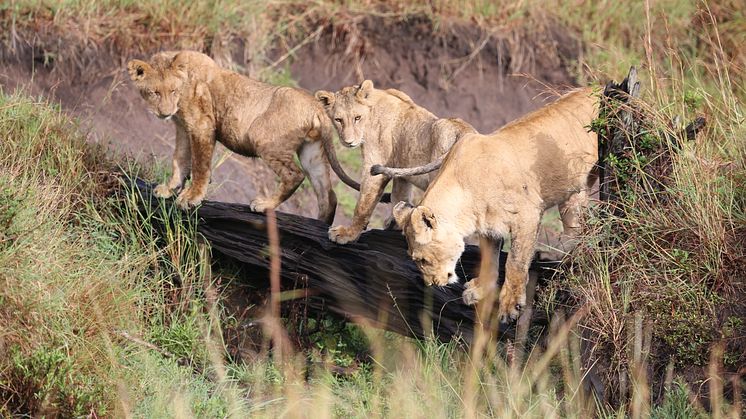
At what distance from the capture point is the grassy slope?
234 inches

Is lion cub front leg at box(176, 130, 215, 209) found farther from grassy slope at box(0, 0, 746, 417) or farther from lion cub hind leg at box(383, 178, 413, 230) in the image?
lion cub hind leg at box(383, 178, 413, 230)

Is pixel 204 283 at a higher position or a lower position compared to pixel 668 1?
lower

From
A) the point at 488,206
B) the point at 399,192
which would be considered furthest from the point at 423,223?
the point at 399,192

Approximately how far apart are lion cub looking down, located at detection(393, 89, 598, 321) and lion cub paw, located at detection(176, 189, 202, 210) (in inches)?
80.9

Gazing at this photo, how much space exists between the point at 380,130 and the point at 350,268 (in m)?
0.93

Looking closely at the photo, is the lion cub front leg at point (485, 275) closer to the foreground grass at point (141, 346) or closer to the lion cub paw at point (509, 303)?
the lion cub paw at point (509, 303)

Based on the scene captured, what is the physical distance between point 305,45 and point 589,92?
18.9 feet

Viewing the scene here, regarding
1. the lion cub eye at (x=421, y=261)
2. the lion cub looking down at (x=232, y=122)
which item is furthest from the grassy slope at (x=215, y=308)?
the lion cub eye at (x=421, y=261)

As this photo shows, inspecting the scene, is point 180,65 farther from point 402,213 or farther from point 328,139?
point 402,213

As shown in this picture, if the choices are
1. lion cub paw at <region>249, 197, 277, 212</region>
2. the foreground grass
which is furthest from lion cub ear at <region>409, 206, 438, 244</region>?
lion cub paw at <region>249, 197, 277, 212</region>

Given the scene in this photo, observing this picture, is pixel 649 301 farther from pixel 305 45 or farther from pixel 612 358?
pixel 305 45

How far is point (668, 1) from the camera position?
40.6 ft

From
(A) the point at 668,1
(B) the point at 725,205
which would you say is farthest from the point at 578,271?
(A) the point at 668,1

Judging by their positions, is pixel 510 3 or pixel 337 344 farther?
pixel 510 3
